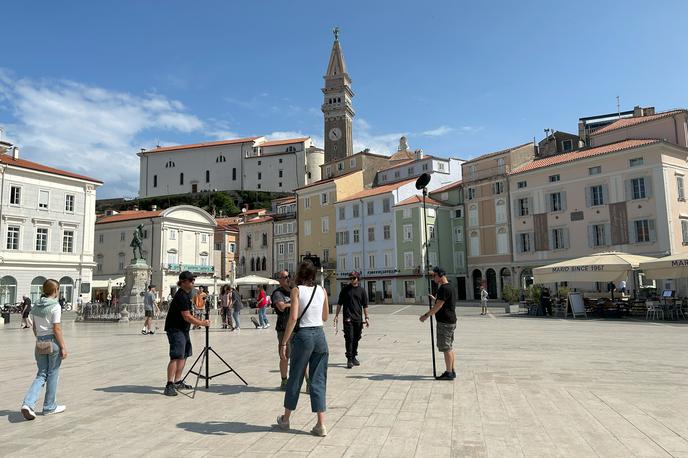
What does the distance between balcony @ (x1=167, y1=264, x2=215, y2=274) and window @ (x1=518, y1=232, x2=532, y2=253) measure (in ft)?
107

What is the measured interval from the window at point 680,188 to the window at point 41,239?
46.3 meters

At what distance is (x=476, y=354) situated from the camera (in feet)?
37.6

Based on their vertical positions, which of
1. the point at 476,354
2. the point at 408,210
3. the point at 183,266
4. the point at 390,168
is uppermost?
the point at 390,168

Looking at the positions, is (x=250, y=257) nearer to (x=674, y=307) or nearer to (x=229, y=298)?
(x=229, y=298)

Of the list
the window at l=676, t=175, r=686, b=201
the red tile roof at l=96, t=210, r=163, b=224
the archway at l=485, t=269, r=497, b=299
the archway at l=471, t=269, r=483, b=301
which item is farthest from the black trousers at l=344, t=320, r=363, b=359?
the red tile roof at l=96, t=210, r=163, b=224

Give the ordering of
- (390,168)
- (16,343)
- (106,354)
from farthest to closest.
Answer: (390,168) < (16,343) < (106,354)

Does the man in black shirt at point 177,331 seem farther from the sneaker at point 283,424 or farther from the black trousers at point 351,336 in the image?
the black trousers at point 351,336

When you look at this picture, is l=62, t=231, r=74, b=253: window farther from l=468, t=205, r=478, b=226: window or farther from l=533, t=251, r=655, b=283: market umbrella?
l=533, t=251, r=655, b=283: market umbrella

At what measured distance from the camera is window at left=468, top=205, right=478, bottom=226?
153 ft

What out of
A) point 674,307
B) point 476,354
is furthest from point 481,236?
point 476,354

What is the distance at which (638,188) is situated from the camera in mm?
35188

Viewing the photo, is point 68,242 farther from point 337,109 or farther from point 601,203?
point 337,109

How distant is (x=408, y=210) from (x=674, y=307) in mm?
28718

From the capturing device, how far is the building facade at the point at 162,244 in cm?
5447
